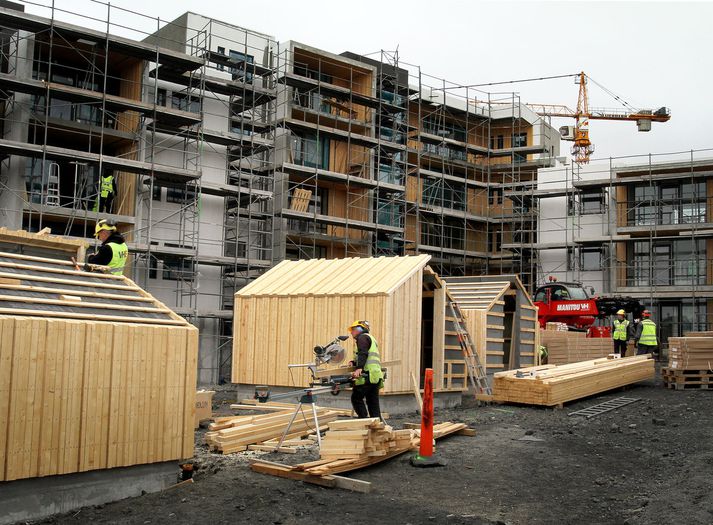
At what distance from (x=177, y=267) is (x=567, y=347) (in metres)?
15.6

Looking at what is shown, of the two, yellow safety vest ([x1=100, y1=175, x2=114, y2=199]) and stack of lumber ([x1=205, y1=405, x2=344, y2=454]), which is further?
yellow safety vest ([x1=100, y1=175, x2=114, y2=199])

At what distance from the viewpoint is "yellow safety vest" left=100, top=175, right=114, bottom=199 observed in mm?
27766

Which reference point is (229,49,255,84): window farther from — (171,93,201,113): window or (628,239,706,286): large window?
(628,239,706,286): large window

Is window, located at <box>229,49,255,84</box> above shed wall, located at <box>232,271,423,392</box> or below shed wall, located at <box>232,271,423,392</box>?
above

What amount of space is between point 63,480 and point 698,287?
36.1 meters

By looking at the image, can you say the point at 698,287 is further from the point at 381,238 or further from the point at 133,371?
the point at 133,371

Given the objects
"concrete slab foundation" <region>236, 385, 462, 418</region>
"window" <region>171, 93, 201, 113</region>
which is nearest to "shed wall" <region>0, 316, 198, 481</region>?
"concrete slab foundation" <region>236, 385, 462, 418</region>

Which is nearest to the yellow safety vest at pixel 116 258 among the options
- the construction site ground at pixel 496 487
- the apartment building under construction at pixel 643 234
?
the construction site ground at pixel 496 487

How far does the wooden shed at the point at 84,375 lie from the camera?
8.77 metres

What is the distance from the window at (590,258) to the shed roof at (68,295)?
36038 millimetres

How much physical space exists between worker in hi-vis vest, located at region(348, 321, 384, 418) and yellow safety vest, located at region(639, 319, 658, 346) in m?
14.4

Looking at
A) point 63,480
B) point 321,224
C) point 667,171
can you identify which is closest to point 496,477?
point 63,480

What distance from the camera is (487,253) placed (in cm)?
4744

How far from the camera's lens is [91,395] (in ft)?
31.0
